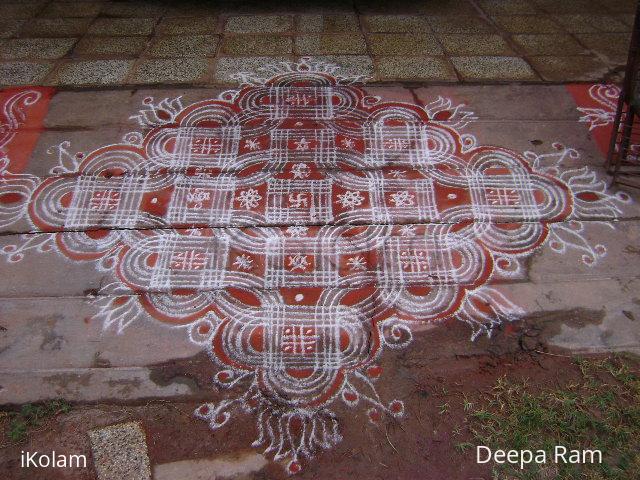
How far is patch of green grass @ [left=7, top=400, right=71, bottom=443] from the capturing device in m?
1.95

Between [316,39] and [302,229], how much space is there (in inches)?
83.3

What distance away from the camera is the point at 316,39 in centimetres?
413

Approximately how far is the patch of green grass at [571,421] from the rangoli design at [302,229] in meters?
0.32

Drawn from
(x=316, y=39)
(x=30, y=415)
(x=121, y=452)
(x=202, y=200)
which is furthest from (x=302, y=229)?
(x=316, y=39)

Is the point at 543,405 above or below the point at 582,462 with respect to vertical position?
above

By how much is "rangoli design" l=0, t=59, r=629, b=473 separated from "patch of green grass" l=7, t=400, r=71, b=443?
389 mm

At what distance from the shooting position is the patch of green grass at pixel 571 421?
1838 millimetres

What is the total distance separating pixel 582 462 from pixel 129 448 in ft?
5.32

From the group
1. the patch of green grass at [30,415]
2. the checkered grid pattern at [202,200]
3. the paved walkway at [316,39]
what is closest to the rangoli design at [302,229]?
the checkered grid pattern at [202,200]

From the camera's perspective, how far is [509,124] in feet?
10.7

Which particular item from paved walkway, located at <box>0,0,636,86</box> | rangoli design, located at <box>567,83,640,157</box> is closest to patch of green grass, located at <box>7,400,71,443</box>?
paved walkway, located at <box>0,0,636,86</box>

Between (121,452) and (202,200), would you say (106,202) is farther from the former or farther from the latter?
(121,452)

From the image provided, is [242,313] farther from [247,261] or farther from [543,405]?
[543,405]

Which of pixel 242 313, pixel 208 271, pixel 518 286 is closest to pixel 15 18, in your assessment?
pixel 208 271
